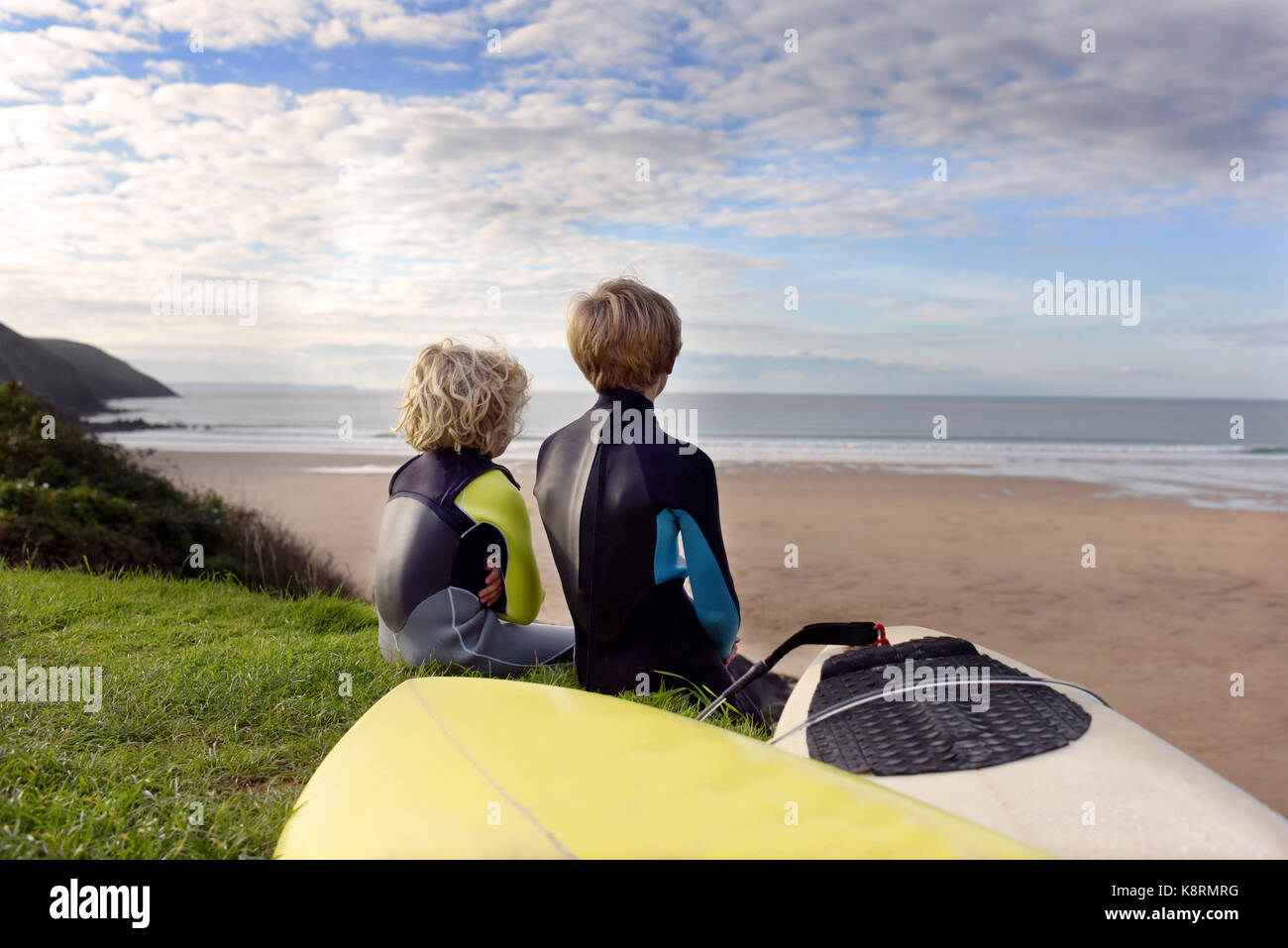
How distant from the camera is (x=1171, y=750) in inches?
86.5

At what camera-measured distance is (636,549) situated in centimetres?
341

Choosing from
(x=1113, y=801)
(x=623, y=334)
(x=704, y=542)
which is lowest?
(x=1113, y=801)

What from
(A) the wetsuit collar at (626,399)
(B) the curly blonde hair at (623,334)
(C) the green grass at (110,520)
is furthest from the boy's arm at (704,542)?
(C) the green grass at (110,520)

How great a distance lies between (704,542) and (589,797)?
1592 mm

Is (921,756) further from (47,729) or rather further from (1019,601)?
(1019,601)

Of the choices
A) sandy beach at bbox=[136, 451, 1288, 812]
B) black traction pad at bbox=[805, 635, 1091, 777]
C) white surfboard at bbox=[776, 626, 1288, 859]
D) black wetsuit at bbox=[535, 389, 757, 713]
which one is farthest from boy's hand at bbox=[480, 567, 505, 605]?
sandy beach at bbox=[136, 451, 1288, 812]

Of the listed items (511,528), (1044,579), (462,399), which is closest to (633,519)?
(511,528)

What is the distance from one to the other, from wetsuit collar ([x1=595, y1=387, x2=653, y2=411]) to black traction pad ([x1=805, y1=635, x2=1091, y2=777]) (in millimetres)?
1398

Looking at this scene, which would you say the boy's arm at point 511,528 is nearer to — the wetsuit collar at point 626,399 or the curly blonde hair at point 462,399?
the curly blonde hair at point 462,399

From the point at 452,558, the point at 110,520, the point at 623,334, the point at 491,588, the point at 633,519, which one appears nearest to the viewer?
the point at 633,519

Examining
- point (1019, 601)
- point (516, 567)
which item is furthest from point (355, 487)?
point (516, 567)

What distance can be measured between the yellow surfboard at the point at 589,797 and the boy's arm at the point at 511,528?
1.38 meters

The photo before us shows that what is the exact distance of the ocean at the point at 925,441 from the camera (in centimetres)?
1991

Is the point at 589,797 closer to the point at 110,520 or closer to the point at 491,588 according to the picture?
the point at 491,588
